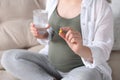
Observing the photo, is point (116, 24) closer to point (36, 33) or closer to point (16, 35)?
point (36, 33)

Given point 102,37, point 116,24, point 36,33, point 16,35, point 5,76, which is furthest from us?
point 16,35

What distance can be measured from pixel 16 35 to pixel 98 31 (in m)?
0.94

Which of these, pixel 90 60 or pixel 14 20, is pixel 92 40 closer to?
pixel 90 60

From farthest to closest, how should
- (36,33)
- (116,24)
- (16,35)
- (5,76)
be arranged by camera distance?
(16,35) < (116,24) < (5,76) < (36,33)

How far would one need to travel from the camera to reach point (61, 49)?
1.59 m

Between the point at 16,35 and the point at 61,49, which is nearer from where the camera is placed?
the point at 61,49

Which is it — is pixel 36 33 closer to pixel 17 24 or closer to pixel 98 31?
pixel 98 31

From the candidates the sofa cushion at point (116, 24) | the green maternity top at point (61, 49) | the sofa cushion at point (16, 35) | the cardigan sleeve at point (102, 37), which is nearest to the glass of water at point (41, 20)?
the green maternity top at point (61, 49)

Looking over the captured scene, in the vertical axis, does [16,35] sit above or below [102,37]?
below

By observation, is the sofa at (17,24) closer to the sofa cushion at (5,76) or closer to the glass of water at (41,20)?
the sofa cushion at (5,76)

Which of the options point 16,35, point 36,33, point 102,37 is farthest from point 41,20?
point 16,35

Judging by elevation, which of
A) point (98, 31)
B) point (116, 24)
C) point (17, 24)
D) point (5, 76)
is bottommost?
point (5, 76)

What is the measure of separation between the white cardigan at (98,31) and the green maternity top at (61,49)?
0.19ft

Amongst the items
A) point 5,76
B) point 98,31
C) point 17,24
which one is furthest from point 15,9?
point 98,31
